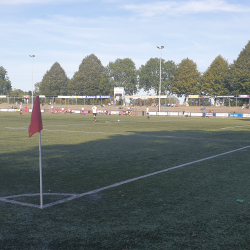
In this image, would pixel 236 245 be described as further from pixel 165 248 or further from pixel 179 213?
pixel 179 213

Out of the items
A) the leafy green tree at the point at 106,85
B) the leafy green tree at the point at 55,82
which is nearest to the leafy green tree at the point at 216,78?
the leafy green tree at the point at 106,85

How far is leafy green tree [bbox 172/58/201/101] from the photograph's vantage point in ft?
312

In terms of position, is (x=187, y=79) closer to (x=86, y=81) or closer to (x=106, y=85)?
(x=106, y=85)

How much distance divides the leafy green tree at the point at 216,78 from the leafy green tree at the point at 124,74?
35077mm

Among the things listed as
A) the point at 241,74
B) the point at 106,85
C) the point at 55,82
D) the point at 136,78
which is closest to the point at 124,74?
the point at 136,78

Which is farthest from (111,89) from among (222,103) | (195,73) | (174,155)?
(174,155)

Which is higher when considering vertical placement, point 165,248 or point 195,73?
point 195,73

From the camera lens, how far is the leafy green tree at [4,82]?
14634cm

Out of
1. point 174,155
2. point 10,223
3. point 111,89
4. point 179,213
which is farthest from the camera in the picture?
point 111,89

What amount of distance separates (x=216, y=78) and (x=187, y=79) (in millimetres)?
11205

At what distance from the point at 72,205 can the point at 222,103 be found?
70.0m

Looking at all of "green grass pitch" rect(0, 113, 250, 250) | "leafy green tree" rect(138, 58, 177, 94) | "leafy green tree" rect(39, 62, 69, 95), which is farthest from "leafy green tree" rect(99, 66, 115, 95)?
"green grass pitch" rect(0, 113, 250, 250)

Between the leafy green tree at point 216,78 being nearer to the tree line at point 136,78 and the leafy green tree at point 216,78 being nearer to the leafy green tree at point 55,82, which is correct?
the tree line at point 136,78

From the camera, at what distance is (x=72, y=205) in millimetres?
4961
